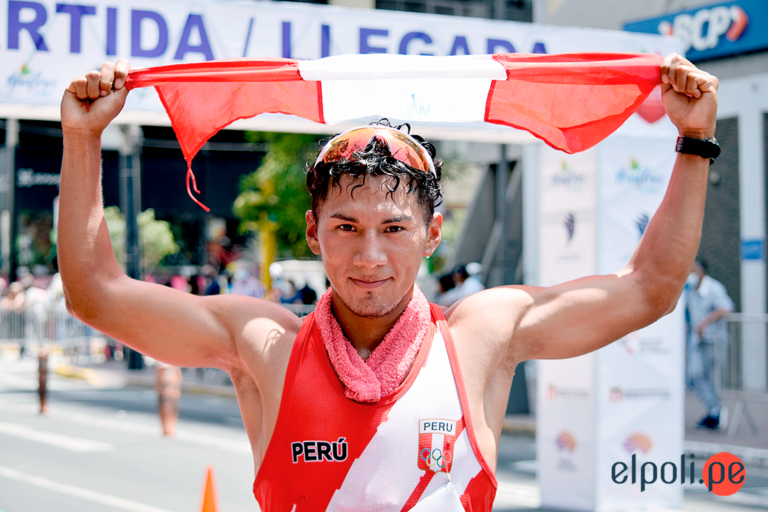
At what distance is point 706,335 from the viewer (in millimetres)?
10680

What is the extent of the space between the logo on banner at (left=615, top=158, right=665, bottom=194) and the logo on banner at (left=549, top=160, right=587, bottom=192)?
11.3 inches

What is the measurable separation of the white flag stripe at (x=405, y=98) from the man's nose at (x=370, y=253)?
73 cm

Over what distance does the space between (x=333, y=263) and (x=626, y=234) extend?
4929mm

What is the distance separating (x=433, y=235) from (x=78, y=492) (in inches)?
250

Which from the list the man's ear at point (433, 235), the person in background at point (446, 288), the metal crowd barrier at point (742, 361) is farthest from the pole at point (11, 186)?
the man's ear at point (433, 235)

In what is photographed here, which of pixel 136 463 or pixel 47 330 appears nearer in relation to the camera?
pixel 136 463

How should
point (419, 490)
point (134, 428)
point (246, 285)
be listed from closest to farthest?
point (419, 490) → point (134, 428) → point (246, 285)

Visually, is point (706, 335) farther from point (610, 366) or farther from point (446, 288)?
point (610, 366)

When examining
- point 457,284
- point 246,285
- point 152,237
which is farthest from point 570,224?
point 152,237

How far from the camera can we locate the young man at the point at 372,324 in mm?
2057

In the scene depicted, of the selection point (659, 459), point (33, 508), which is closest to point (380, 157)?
point (659, 459)

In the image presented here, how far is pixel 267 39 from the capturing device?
6.14 m

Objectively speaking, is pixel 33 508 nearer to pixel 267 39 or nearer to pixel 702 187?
pixel 267 39

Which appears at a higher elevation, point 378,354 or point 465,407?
point 378,354
